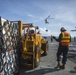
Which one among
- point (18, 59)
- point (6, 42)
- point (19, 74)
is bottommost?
point (19, 74)

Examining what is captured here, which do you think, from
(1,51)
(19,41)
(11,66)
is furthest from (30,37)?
(1,51)

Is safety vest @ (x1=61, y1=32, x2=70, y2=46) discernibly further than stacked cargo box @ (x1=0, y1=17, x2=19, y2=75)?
Yes

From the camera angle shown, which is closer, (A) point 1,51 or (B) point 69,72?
(A) point 1,51

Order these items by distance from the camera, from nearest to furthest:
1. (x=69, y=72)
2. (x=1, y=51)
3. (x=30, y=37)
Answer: (x=1, y=51) → (x=69, y=72) → (x=30, y=37)

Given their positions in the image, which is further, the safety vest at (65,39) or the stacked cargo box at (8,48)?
the safety vest at (65,39)

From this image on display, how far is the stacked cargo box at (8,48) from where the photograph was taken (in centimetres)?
731

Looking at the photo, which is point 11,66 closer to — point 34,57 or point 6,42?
point 6,42

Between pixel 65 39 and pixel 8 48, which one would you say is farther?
pixel 65 39

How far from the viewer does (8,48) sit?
8.01 m

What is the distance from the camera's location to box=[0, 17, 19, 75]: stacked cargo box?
7.31 m

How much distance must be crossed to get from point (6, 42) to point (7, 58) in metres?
0.64

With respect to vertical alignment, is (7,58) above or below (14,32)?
below

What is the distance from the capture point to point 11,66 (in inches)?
332

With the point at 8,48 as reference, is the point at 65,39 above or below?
above
